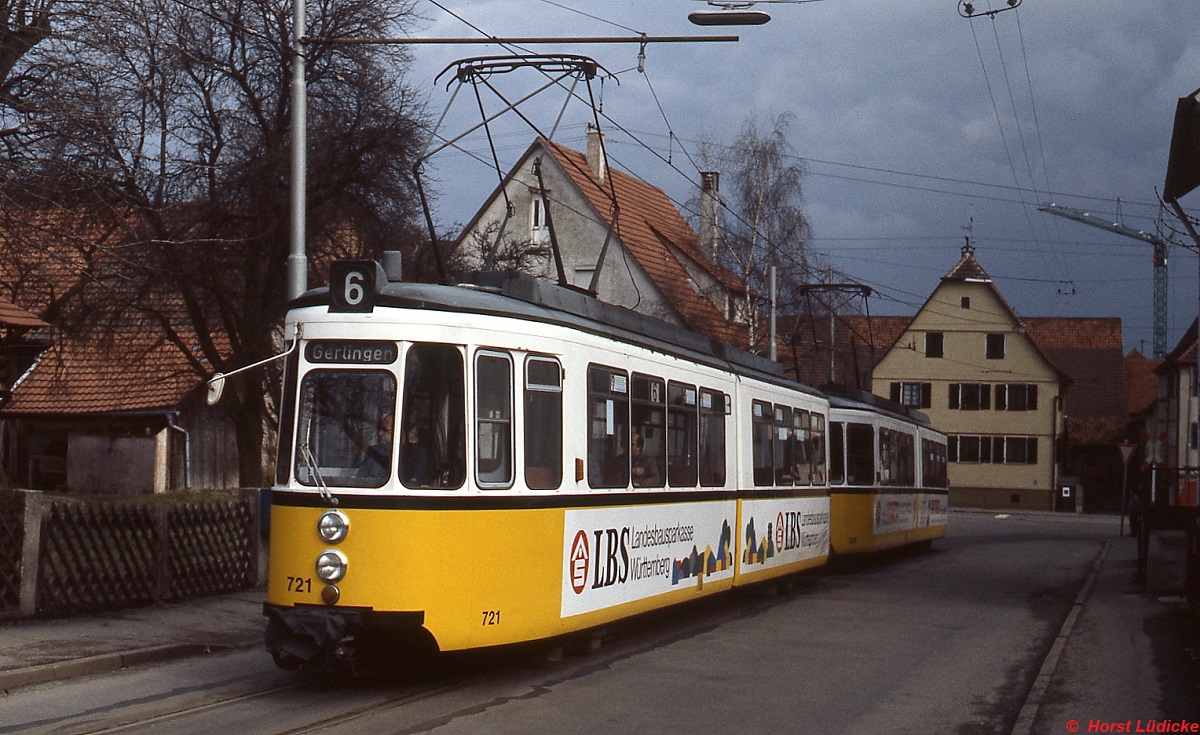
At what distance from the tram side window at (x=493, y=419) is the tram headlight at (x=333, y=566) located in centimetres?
109

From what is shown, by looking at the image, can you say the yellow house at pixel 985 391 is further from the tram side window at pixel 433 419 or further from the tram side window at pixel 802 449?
the tram side window at pixel 433 419

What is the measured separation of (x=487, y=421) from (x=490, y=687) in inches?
74.7

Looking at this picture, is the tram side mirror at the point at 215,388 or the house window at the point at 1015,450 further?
the house window at the point at 1015,450

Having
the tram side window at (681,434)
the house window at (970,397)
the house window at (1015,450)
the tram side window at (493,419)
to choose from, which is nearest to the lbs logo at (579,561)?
the tram side window at (493,419)

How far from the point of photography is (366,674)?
1062cm

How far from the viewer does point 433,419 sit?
384 inches

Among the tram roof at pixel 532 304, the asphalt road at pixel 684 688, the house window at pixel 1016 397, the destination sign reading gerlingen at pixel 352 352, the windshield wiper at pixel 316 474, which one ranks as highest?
the house window at pixel 1016 397

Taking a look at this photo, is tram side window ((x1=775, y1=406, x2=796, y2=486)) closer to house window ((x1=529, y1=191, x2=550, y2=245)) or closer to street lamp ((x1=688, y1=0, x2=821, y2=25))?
street lamp ((x1=688, y1=0, x2=821, y2=25))

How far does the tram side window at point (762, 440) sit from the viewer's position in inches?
640

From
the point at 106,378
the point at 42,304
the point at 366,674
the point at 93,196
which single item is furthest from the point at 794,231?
the point at 366,674

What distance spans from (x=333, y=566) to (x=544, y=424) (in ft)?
6.35

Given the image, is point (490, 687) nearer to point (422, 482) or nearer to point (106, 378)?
point (422, 482)

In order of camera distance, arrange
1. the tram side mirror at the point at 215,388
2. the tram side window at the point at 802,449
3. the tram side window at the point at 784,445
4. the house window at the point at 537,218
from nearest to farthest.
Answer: the tram side mirror at the point at 215,388, the tram side window at the point at 784,445, the tram side window at the point at 802,449, the house window at the point at 537,218

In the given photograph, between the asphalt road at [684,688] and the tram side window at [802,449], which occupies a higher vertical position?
the tram side window at [802,449]
